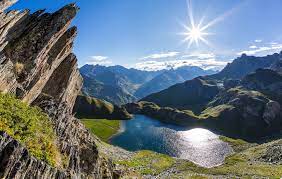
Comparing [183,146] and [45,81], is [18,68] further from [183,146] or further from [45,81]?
[183,146]

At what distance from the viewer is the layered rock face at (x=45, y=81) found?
2398 centimetres

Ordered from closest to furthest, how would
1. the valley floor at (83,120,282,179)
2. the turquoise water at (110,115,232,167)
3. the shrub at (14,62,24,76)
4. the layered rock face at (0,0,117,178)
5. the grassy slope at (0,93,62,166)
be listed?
the layered rock face at (0,0,117,178) < the grassy slope at (0,93,62,166) < the shrub at (14,62,24,76) < the valley floor at (83,120,282,179) < the turquoise water at (110,115,232,167)

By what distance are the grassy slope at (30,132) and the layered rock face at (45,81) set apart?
2003 mm

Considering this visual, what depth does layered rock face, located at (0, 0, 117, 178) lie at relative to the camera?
24.0m

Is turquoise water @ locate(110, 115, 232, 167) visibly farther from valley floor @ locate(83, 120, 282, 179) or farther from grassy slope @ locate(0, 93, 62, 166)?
grassy slope @ locate(0, 93, 62, 166)

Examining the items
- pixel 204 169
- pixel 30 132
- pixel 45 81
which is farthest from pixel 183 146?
pixel 30 132

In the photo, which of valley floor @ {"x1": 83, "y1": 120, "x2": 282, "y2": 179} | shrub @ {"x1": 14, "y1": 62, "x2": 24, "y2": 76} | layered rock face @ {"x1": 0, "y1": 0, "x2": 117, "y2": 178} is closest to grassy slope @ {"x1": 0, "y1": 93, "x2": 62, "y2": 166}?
layered rock face @ {"x1": 0, "y1": 0, "x2": 117, "y2": 178}

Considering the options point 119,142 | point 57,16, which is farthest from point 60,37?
point 119,142

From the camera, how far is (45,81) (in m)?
61.5

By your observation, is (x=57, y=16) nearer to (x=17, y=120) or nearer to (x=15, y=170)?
A: (x=17, y=120)

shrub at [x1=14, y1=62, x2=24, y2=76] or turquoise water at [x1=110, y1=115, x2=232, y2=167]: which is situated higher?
turquoise water at [x1=110, y1=115, x2=232, y2=167]

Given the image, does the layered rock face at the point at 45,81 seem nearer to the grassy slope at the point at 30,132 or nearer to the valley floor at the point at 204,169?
the grassy slope at the point at 30,132

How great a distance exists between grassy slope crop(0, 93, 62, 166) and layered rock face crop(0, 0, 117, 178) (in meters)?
2.00

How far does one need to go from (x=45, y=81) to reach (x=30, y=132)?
108 feet
